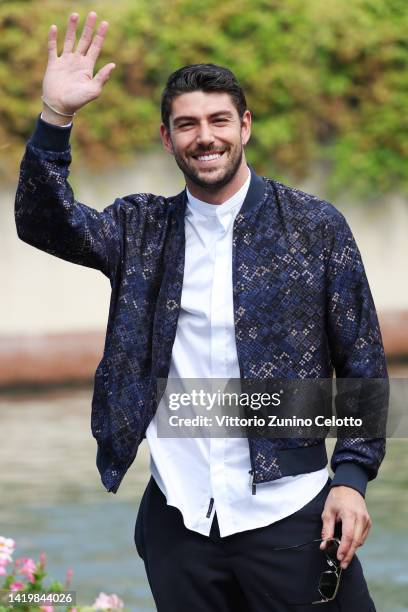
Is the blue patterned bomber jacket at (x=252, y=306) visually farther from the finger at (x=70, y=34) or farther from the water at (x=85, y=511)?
the water at (x=85, y=511)

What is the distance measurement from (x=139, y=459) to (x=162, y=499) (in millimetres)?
5691

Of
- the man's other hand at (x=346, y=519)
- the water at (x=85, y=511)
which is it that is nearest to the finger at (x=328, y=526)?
the man's other hand at (x=346, y=519)

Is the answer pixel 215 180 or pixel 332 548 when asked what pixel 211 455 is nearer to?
pixel 332 548

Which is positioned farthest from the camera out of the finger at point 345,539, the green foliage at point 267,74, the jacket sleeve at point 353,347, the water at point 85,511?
the green foliage at point 267,74

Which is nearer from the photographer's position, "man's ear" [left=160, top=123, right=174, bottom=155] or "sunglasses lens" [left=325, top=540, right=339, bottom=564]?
"sunglasses lens" [left=325, top=540, right=339, bottom=564]

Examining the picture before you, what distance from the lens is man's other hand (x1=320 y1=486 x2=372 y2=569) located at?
255 cm

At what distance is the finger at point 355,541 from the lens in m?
2.56

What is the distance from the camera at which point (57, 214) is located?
2.63 m

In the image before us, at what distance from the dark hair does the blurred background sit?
675cm

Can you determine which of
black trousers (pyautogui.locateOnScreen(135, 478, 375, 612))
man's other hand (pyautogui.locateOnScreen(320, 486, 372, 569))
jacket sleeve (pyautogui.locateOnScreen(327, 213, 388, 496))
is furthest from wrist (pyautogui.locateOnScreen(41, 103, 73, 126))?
man's other hand (pyautogui.locateOnScreen(320, 486, 372, 569))

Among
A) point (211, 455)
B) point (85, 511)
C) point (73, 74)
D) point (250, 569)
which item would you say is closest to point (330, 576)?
point (250, 569)

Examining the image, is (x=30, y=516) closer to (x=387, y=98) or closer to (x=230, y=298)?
(x=230, y=298)

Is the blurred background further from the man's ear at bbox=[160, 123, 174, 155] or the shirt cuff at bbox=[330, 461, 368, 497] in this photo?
the shirt cuff at bbox=[330, 461, 368, 497]

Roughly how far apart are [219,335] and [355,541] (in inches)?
17.7
